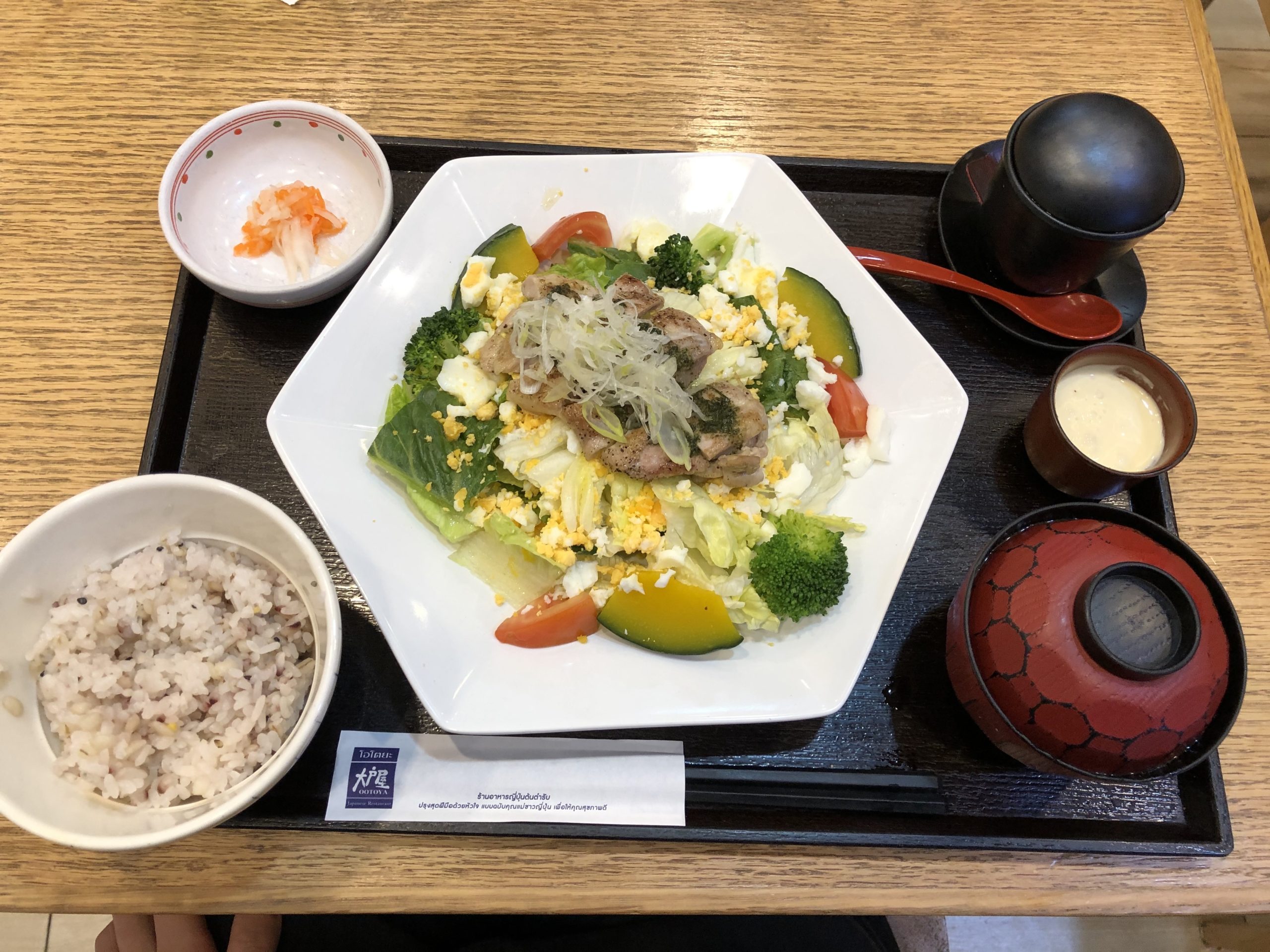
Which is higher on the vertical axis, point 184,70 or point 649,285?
point 649,285

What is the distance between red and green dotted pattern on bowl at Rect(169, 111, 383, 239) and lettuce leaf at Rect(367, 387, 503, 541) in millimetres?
715

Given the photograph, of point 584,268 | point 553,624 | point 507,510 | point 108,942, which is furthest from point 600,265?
point 108,942

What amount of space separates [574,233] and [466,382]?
53 cm

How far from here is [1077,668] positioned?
4.79ft

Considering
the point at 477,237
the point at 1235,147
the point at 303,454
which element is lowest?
the point at 303,454

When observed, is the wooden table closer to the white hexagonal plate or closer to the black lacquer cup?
the white hexagonal plate

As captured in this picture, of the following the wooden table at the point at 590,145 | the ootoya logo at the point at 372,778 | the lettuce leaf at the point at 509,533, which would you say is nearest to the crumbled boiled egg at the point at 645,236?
the wooden table at the point at 590,145

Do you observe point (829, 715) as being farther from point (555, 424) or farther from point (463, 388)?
point (463, 388)

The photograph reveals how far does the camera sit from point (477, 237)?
6.61ft

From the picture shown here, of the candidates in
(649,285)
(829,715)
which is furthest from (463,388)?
(829,715)

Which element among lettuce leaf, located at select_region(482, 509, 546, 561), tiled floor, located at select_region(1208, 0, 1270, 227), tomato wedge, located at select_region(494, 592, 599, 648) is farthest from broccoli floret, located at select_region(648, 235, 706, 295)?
tiled floor, located at select_region(1208, 0, 1270, 227)

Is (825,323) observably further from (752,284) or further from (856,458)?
(856,458)

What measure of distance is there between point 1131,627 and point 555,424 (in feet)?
4.32

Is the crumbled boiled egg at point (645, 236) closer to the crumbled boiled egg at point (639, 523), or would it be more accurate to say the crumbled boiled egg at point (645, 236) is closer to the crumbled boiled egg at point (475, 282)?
the crumbled boiled egg at point (475, 282)
